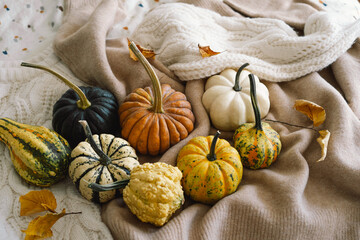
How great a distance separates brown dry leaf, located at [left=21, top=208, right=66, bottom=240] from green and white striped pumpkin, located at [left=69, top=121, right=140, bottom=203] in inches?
3.7

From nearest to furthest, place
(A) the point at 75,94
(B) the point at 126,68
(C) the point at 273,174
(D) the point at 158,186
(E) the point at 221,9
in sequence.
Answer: (D) the point at 158,186 → (C) the point at 273,174 → (A) the point at 75,94 → (B) the point at 126,68 → (E) the point at 221,9

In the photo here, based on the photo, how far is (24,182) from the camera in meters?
0.87

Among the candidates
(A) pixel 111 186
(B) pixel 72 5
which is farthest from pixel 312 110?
(B) pixel 72 5

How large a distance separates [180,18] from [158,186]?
2.53ft

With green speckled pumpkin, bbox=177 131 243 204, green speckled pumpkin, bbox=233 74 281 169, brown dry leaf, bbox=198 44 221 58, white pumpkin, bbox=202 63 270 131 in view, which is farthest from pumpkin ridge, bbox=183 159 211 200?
brown dry leaf, bbox=198 44 221 58

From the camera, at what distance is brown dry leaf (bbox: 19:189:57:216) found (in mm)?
794

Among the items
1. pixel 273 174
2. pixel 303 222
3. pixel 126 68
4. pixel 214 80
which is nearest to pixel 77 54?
pixel 126 68

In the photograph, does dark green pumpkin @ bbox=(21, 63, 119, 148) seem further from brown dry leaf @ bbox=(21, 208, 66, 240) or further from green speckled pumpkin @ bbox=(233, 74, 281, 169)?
green speckled pumpkin @ bbox=(233, 74, 281, 169)

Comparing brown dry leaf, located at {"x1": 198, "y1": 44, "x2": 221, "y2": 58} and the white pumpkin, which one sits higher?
brown dry leaf, located at {"x1": 198, "y1": 44, "x2": 221, "y2": 58}

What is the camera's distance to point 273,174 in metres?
0.86

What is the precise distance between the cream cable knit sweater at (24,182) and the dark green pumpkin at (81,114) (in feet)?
0.34

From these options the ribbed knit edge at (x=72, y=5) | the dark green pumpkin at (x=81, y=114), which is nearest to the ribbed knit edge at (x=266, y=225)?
the dark green pumpkin at (x=81, y=114)

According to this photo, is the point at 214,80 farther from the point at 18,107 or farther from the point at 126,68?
the point at 18,107

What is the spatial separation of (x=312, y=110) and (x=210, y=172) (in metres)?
0.46
